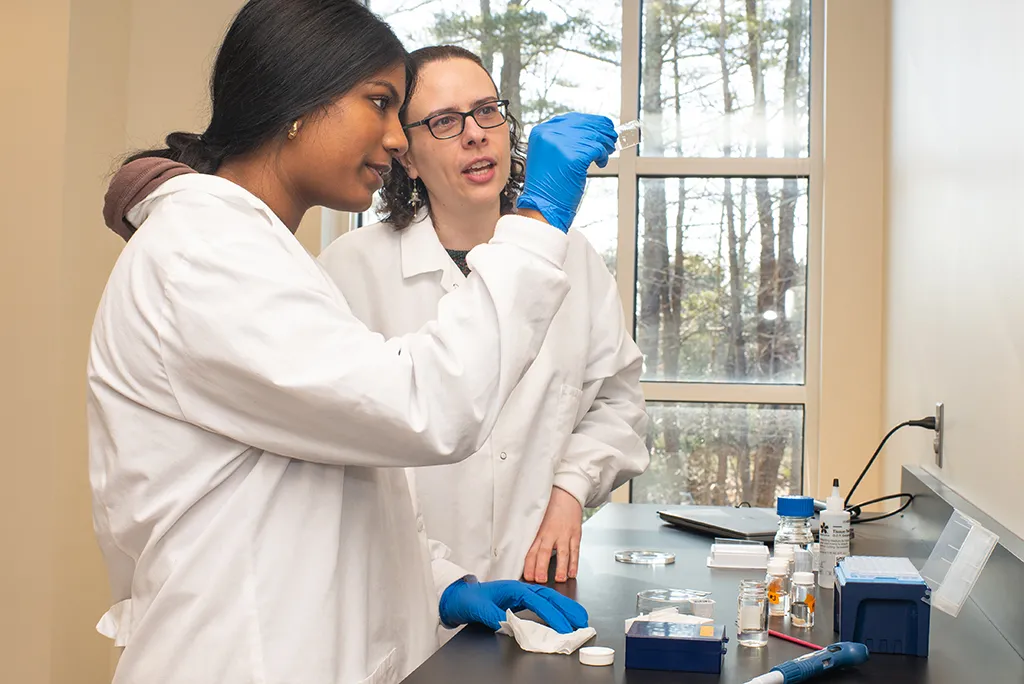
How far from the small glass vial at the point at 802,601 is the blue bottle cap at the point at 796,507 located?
238mm

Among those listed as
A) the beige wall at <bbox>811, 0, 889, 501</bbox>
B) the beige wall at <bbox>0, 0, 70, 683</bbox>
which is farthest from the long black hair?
the beige wall at <bbox>811, 0, 889, 501</bbox>

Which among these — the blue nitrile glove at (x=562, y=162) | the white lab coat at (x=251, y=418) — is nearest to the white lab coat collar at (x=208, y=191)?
the white lab coat at (x=251, y=418)

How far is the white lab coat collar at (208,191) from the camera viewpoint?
3.39ft

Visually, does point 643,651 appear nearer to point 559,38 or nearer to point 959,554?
point 959,554

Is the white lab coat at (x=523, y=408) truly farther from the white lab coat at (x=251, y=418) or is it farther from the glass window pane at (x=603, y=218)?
the glass window pane at (x=603, y=218)

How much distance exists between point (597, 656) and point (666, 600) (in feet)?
0.88

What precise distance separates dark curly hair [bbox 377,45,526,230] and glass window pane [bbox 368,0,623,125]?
1350mm

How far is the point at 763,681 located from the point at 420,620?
43 cm

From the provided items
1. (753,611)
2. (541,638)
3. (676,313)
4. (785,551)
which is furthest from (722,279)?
(541,638)

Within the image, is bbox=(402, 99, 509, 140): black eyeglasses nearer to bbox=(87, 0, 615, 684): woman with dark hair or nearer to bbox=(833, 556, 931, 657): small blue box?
bbox=(87, 0, 615, 684): woman with dark hair

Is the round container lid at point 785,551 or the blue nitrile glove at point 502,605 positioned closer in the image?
the blue nitrile glove at point 502,605

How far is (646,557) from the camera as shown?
1.59 meters

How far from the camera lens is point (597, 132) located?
4.27ft

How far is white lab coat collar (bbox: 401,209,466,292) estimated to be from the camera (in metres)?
1.68
